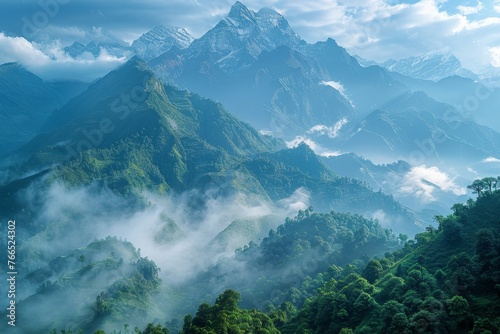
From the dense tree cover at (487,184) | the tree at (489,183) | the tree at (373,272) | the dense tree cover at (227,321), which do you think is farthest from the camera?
the tree at (489,183)

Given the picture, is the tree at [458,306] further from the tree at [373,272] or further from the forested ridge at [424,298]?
the tree at [373,272]

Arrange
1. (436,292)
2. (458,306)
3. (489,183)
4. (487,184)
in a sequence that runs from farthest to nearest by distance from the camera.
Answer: (487,184), (489,183), (436,292), (458,306)

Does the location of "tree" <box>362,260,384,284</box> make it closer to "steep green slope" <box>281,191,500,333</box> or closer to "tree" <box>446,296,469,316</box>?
"steep green slope" <box>281,191,500,333</box>

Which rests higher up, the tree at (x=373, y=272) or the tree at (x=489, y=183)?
the tree at (x=489, y=183)

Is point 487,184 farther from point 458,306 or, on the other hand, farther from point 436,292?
point 458,306

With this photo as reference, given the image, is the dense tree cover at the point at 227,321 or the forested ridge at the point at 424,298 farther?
the dense tree cover at the point at 227,321

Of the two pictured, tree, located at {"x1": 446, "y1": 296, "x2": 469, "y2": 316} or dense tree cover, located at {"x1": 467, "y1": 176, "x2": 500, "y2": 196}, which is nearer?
tree, located at {"x1": 446, "y1": 296, "x2": 469, "y2": 316}

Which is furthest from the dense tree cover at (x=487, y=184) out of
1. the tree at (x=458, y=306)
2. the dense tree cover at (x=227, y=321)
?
the dense tree cover at (x=227, y=321)

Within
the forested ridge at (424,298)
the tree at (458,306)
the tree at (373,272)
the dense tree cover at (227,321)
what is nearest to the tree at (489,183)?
the forested ridge at (424,298)

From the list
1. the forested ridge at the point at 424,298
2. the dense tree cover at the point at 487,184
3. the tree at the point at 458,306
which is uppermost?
the dense tree cover at the point at 487,184

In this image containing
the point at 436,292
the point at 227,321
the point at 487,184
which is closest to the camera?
the point at 436,292

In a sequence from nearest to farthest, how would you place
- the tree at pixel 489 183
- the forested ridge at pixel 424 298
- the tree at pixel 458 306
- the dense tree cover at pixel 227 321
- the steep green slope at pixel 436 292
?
the tree at pixel 458 306, the steep green slope at pixel 436 292, the forested ridge at pixel 424 298, the dense tree cover at pixel 227 321, the tree at pixel 489 183

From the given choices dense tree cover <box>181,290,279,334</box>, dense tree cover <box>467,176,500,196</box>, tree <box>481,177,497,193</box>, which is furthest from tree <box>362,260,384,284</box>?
tree <box>481,177,497,193</box>

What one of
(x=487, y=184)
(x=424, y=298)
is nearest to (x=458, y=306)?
(x=424, y=298)
